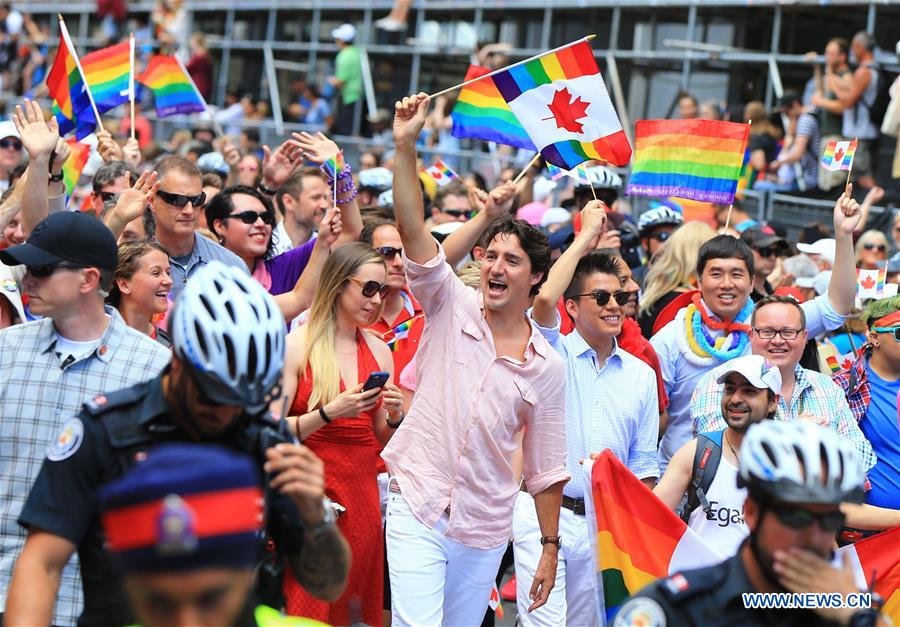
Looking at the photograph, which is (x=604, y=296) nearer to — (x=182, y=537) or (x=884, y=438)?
(x=884, y=438)

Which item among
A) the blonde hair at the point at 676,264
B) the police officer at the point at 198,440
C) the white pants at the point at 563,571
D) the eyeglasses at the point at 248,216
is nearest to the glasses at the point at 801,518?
the police officer at the point at 198,440

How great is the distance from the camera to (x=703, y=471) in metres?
6.06

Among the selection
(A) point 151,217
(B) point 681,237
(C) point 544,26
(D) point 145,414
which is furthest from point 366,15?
(D) point 145,414

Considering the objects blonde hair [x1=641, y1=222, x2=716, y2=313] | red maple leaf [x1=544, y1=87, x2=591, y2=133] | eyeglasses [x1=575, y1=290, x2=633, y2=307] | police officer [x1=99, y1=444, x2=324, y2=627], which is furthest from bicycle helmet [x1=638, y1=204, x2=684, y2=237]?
police officer [x1=99, y1=444, x2=324, y2=627]

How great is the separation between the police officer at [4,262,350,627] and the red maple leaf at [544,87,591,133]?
15.7ft

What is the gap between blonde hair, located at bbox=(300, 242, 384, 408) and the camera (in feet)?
21.0

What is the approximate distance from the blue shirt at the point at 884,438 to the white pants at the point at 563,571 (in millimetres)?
1543

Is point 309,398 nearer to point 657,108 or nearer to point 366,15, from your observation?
point 657,108

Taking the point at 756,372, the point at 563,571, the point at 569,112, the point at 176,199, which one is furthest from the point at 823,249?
the point at 176,199

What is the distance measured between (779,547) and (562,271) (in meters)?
3.47

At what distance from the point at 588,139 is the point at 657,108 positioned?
33.5 ft

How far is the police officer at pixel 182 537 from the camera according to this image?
2576mm

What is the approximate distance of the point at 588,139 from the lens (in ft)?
27.1

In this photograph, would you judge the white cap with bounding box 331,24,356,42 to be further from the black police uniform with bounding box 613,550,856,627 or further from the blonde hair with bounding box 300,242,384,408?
the black police uniform with bounding box 613,550,856,627
